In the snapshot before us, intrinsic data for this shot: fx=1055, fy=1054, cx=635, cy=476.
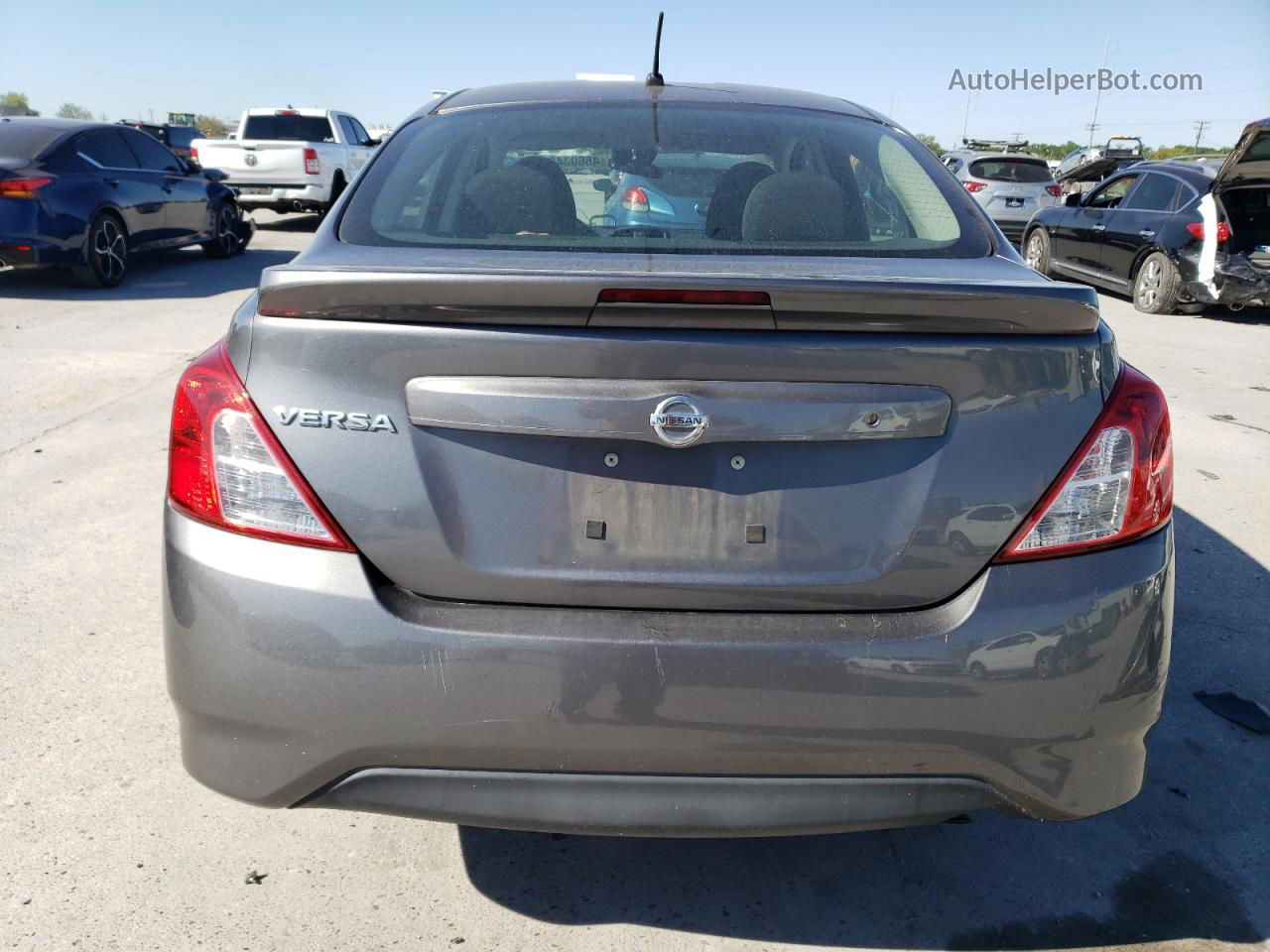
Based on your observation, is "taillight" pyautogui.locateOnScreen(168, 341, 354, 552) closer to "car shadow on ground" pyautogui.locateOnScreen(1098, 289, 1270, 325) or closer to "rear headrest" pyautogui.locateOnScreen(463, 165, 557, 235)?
"rear headrest" pyautogui.locateOnScreen(463, 165, 557, 235)

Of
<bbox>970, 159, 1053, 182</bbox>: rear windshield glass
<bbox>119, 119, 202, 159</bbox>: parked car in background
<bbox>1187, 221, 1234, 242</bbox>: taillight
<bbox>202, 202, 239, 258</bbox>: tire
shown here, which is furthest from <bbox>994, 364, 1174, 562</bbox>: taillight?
<bbox>119, 119, 202, 159</bbox>: parked car in background

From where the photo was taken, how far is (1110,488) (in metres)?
1.87

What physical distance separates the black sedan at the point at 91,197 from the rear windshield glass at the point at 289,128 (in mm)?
5764

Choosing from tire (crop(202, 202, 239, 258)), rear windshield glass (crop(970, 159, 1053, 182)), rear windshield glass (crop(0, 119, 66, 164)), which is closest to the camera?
rear windshield glass (crop(0, 119, 66, 164))

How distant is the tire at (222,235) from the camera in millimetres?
12359

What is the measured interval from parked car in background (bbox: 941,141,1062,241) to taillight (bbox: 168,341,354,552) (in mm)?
15950

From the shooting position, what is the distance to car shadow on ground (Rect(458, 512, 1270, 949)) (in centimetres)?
222

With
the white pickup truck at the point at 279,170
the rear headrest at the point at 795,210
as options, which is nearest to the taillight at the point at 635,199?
the rear headrest at the point at 795,210

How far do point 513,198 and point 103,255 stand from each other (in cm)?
937

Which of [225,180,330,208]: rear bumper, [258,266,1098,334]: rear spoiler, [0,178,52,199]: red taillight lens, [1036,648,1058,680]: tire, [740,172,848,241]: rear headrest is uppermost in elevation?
[740,172,848,241]: rear headrest

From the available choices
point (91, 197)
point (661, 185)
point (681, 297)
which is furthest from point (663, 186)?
point (91, 197)

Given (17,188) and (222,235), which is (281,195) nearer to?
(222,235)

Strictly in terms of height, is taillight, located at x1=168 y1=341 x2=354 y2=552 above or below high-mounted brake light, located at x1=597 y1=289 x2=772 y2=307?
below

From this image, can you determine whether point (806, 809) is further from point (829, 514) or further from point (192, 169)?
point (192, 169)
